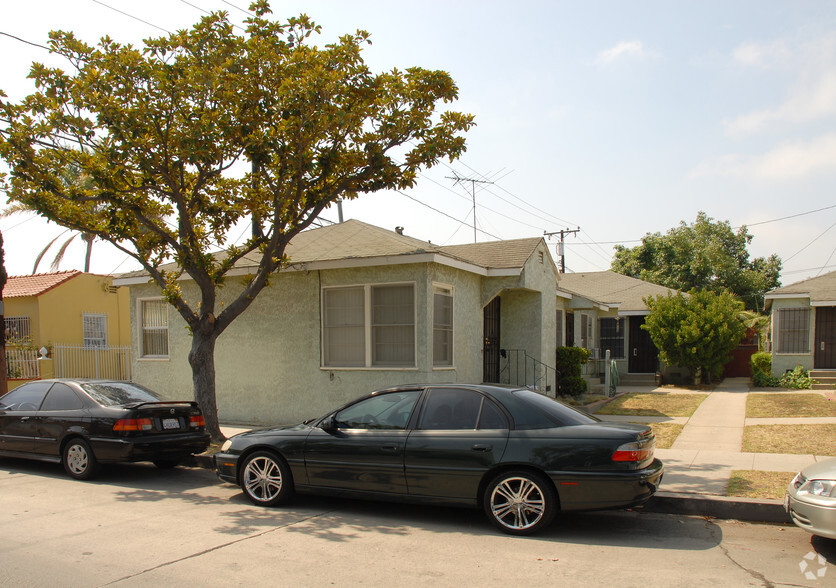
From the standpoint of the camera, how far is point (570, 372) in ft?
56.5

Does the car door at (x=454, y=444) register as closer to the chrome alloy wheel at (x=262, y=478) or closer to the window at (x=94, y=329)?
the chrome alloy wheel at (x=262, y=478)

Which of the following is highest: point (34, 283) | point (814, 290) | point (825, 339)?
point (34, 283)

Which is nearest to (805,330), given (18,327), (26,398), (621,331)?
(621,331)

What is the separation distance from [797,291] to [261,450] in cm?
2026

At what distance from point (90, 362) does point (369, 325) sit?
1392 centimetres

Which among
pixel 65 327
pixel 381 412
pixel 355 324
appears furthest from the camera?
pixel 65 327

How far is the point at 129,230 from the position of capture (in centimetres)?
1093

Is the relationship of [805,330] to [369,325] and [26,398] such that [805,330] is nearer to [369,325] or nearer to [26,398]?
[369,325]

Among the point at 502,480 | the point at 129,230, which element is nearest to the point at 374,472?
the point at 502,480

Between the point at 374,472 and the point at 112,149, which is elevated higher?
the point at 112,149

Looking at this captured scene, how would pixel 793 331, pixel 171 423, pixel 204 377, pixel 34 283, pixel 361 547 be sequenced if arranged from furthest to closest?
pixel 34 283
pixel 793 331
pixel 204 377
pixel 171 423
pixel 361 547

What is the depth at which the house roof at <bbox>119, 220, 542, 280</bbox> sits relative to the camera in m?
12.5

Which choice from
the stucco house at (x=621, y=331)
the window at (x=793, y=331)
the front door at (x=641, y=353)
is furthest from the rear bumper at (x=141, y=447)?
the window at (x=793, y=331)

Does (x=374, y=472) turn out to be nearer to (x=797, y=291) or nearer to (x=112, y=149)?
(x=112, y=149)
